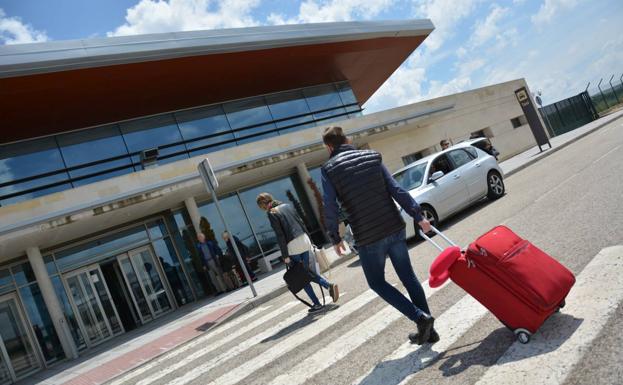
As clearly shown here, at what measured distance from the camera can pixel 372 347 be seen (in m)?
4.26

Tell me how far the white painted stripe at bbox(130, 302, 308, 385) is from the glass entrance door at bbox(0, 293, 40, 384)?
8.76 m

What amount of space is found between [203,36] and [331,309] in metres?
12.5

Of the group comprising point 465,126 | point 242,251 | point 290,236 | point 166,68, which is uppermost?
point 166,68

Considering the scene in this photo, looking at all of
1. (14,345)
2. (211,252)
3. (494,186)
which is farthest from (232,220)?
(494,186)

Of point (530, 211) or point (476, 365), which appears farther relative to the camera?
point (530, 211)

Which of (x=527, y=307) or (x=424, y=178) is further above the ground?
(x=424, y=178)

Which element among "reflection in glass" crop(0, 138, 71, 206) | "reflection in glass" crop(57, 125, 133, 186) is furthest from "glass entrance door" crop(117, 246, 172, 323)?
"reflection in glass" crop(0, 138, 71, 206)

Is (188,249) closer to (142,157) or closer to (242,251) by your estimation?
(242,251)

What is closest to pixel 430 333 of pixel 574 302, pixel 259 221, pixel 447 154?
pixel 574 302

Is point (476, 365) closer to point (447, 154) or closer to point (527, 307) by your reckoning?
point (527, 307)

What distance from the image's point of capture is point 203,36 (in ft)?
52.1

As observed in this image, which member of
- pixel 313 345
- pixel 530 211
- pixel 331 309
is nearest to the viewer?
pixel 313 345

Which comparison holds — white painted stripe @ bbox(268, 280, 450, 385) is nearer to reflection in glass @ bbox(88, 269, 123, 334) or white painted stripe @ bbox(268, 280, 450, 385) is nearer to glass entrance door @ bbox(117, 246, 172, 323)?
reflection in glass @ bbox(88, 269, 123, 334)

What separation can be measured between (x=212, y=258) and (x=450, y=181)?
7.74 meters
